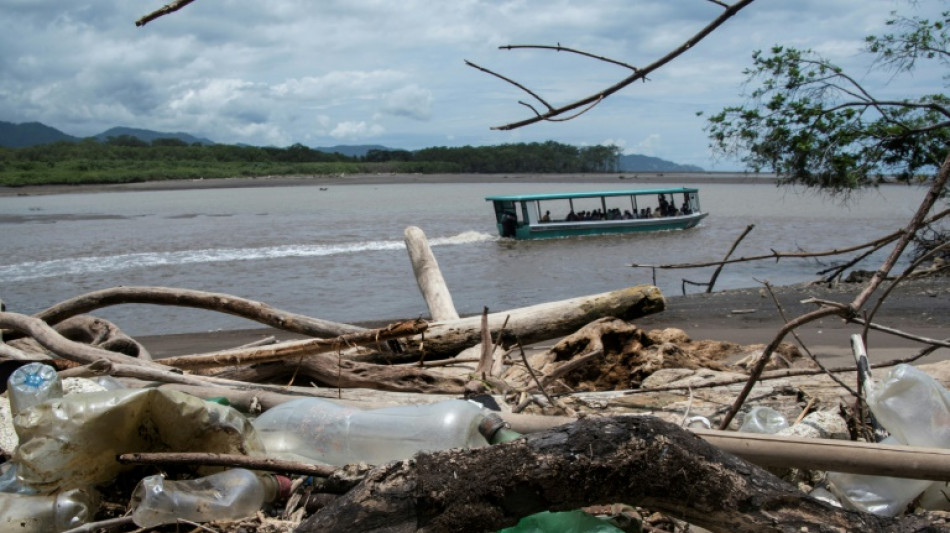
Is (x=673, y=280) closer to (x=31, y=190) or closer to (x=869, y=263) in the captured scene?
(x=869, y=263)

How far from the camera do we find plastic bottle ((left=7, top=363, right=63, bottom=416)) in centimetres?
289

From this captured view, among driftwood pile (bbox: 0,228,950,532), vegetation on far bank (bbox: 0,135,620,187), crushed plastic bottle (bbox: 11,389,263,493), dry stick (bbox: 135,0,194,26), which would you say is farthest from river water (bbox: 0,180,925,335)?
vegetation on far bank (bbox: 0,135,620,187)

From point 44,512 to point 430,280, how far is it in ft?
17.6

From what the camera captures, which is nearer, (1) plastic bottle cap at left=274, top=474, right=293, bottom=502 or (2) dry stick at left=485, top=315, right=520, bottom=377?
(1) plastic bottle cap at left=274, top=474, right=293, bottom=502

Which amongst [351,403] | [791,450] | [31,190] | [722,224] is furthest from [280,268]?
[31,190]

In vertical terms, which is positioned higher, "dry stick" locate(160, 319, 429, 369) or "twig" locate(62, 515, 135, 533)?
"dry stick" locate(160, 319, 429, 369)

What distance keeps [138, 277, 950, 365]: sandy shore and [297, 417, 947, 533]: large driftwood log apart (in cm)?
630

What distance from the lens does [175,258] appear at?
73.9ft

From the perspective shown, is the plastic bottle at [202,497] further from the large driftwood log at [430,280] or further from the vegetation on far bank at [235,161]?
the vegetation on far bank at [235,161]

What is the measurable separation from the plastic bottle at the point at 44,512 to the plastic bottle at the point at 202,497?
0.58 feet

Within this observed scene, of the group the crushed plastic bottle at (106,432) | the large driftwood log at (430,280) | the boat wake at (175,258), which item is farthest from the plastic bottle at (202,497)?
the boat wake at (175,258)

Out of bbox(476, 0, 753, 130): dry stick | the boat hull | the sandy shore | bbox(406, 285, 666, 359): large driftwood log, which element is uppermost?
bbox(476, 0, 753, 130): dry stick

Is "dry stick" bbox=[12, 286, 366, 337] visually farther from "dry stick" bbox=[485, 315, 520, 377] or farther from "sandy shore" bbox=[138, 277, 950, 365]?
"sandy shore" bbox=[138, 277, 950, 365]

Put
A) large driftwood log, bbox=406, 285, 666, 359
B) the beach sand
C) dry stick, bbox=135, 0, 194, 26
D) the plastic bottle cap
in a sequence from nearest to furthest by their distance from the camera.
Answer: dry stick, bbox=135, 0, 194, 26, the plastic bottle cap, large driftwood log, bbox=406, 285, 666, 359, the beach sand
